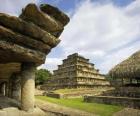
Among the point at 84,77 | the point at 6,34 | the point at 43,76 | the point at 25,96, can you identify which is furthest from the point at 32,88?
the point at 43,76

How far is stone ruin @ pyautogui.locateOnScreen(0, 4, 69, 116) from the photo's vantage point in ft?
33.2

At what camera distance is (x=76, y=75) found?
44.5 m

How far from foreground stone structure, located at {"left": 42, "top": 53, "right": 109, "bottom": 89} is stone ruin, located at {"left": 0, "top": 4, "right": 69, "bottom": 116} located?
3177 cm

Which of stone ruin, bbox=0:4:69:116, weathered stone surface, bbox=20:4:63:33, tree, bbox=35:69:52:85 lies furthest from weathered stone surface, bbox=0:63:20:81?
tree, bbox=35:69:52:85

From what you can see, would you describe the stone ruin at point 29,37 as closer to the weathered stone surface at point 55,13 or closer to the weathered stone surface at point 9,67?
the weathered stone surface at point 55,13

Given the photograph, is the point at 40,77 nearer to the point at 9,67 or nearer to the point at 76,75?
the point at 76,75

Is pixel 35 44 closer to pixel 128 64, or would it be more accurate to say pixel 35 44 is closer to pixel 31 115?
pixel 31 115

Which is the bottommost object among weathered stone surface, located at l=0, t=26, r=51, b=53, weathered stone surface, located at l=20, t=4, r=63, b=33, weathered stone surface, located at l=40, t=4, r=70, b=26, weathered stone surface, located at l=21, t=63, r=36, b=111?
weathered stone surface, located at l=21, t=63, r=36, b=111

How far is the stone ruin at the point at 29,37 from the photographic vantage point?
33.2 feet

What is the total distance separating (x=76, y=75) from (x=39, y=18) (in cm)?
3440

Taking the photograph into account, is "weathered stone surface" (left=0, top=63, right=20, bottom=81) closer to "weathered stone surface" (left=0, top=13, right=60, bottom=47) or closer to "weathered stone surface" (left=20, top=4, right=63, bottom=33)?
"weathered stone surface" (left=0, top=13, right=60, bottom=47)

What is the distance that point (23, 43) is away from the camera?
10922 mm

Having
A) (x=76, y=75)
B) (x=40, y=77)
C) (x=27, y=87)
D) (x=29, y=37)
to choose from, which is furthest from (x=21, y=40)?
(x=40, y=77)

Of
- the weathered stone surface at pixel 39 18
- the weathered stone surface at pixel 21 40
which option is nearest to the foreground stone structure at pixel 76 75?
the weathered stone surface at pixel 21 40
